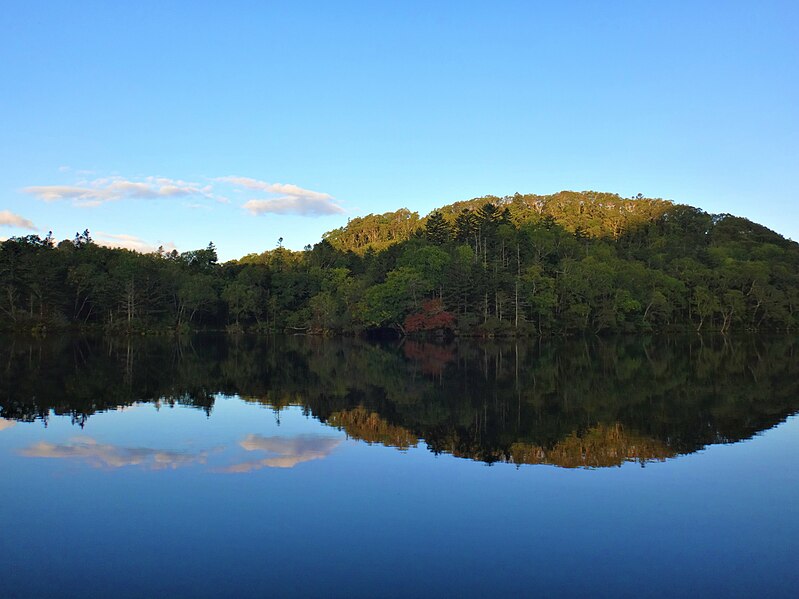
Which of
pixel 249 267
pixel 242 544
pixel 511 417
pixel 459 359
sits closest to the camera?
pixel 242 544

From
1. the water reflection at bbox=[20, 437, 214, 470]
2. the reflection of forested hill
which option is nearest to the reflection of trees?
the reflection of forested hill

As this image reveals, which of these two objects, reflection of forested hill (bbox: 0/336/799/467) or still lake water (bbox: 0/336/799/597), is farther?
reflection of forested hill (bbox: 0/336/799/467)

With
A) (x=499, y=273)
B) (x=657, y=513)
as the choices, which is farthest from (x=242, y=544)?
(x=499, y=273)

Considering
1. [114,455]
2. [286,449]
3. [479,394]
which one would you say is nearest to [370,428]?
[286,449]

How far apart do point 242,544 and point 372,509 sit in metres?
2.36

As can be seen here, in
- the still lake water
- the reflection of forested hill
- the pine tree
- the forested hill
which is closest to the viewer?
the still lake water

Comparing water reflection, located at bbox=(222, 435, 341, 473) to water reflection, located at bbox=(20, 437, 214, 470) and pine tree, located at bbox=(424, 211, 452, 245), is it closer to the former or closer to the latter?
water reflection, located at bbox=(20, 437, 214, 470)

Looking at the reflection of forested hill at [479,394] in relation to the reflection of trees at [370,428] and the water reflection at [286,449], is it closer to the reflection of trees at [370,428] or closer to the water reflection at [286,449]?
the reflection of trees at [370,428]

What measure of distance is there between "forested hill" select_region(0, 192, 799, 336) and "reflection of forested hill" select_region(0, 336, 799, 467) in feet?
87.3

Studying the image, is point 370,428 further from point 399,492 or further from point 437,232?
point 437,232

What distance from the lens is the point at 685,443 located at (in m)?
14.7

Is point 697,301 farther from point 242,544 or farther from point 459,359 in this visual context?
point 242,544

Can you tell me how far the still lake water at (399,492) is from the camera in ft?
24.4

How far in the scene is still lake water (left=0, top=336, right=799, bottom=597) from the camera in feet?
24.4
